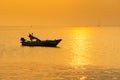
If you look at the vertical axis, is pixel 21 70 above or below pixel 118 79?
above

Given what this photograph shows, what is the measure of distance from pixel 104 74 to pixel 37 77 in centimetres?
818

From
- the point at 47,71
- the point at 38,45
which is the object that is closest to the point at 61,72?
the point at 47,71

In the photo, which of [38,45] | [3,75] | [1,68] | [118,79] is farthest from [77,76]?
[38,45]

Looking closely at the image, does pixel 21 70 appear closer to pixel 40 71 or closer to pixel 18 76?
pixel 40 71

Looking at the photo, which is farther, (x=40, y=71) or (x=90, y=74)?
(x=40, y=71)

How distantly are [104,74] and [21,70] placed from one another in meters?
11.3

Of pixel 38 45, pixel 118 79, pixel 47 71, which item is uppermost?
pixel 38 45

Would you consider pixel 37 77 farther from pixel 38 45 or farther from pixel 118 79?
pixel 38 45

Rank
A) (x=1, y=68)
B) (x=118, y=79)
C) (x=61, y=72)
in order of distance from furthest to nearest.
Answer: (x=1, y=68) < (x=61, y=72) < (x=118, y=79)

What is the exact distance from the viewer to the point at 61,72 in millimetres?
50938

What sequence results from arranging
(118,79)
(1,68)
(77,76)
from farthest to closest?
1. (1,68)
2. (77,76)
3. (118,79)

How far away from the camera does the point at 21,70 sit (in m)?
52.5

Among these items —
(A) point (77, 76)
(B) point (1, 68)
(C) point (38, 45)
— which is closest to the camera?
(A) point (77, 76)

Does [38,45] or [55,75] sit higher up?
[38,45]
